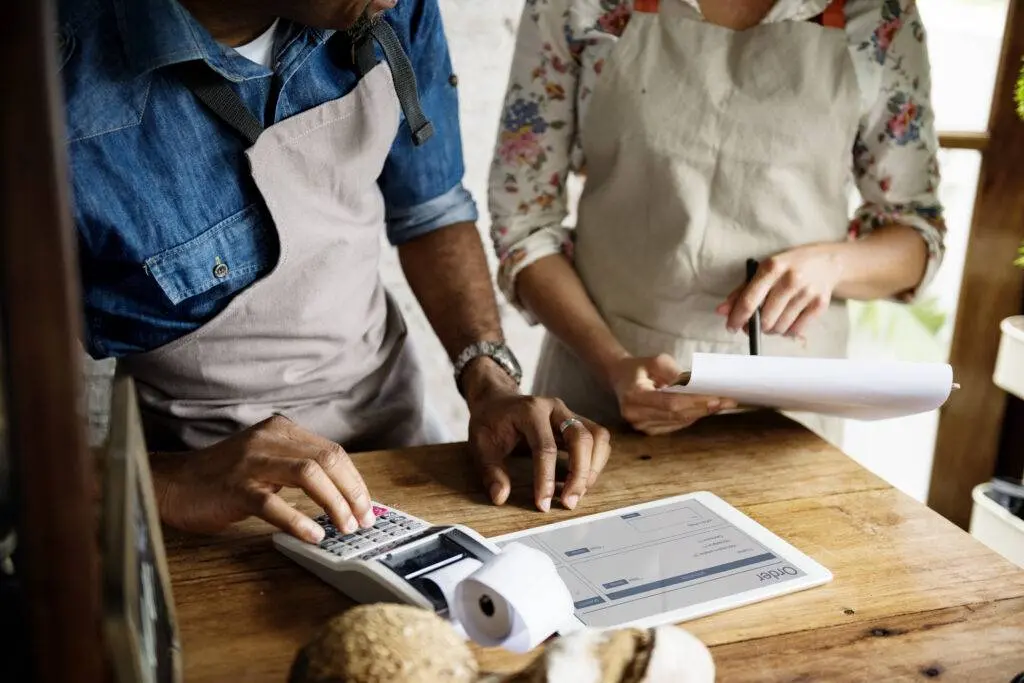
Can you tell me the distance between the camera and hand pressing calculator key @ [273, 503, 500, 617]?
88 cm

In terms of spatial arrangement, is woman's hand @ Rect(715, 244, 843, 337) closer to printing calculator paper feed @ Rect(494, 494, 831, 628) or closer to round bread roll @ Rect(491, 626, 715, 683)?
printing calculator paper feed @ Rect(494, 494, 831, 628)

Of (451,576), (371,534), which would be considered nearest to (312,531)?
(371,534)

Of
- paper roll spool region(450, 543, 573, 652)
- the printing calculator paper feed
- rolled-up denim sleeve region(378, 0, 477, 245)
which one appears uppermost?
rolled-up denim sleeve region(378, 0, 477, 245)

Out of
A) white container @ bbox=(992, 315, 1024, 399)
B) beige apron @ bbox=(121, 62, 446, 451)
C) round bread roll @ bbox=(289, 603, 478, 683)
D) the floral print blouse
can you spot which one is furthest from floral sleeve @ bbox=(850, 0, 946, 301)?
round bread roll @ bbox=(289, 603, 478, 683)

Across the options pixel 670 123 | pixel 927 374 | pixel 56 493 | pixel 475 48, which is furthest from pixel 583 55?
pixel 56 493

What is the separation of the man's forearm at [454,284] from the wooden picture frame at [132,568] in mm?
826

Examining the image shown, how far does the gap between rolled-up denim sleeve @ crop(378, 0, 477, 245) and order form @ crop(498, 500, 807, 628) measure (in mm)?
673

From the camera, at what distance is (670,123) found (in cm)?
154

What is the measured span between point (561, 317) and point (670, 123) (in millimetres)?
346

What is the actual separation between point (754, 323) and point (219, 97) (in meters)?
0.77

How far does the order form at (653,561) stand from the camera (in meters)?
0.93

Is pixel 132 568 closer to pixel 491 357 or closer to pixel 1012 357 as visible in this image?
pixel 491 357

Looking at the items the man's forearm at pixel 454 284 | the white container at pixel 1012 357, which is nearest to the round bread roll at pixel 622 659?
the man's forearm at pixel 454 284

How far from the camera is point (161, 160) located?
1.20 m
